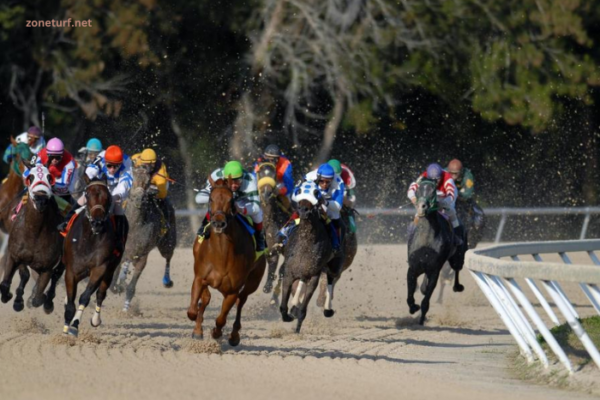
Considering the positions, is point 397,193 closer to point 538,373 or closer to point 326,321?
point 326,321

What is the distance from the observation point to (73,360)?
948 cm

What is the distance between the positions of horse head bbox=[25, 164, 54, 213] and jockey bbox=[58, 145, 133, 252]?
0.98 feet

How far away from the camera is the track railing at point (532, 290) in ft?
27.5

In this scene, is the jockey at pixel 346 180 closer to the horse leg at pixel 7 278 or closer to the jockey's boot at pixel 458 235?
the jockey's boot at pixel 458 235

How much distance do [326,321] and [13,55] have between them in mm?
14422

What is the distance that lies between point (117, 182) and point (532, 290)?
4.13 m

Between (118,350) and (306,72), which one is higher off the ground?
(306,72)

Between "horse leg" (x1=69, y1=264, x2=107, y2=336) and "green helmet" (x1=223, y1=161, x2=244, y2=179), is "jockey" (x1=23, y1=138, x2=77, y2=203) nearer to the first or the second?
"horse leg" (x1=69, y1=264, x2=107, y2=336)

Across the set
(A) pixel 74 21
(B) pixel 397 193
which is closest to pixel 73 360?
(B) pixel 397 193

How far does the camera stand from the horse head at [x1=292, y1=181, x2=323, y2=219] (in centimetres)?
1194

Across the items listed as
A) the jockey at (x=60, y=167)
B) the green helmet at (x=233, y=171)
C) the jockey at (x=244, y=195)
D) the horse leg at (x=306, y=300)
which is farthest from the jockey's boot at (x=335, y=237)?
the jockey at (x=60, y=167)

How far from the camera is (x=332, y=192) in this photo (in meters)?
12.8

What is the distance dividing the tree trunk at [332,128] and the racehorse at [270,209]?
11.3m

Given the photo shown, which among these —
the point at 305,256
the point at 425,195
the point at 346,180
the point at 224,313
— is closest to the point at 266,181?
the point at 346,180
